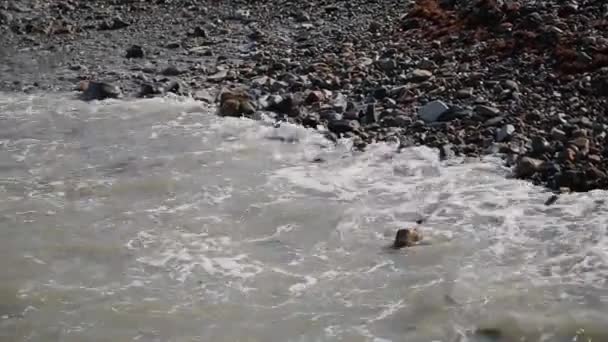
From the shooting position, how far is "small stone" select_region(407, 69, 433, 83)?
30.1 feet

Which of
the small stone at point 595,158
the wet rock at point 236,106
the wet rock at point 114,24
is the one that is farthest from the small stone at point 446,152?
the wet rock at point 114,24

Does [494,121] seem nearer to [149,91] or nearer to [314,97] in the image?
[314,97]

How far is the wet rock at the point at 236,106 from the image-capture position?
8.97 meters

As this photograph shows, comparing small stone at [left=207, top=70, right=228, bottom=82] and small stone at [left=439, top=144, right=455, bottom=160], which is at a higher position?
small stone at [left=439, top=144, right=455, bottom=160]

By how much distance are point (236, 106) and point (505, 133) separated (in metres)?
2.83

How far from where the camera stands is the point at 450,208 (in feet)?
22.0

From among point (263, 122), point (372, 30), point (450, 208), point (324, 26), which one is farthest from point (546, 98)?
point (324, 26)

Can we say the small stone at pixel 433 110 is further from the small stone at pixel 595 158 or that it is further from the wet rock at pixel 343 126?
the small stone at pixel 595 158

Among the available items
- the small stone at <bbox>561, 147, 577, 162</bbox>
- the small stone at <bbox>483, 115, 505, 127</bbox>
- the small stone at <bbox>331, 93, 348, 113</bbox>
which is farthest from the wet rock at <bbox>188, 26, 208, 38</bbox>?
the small stone at <bbox>561, 147, 577, 162</bbox>

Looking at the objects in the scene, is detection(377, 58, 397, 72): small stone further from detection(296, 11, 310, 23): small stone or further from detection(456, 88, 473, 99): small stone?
detection(296, 11, 310, 23): small stone

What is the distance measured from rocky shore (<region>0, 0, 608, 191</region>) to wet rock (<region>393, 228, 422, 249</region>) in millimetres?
1390

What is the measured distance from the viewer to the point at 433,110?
834 centimetres

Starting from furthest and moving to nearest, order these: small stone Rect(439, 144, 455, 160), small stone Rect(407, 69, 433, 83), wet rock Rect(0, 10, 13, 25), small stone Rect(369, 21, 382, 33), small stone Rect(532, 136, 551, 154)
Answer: wet rock Rect(0, 10, 13, 25), small stone Rect(369, 21, 382, 33), small stone Rect(407, 69, 433, 83), small stone Rect(439, 144, 455, 160), small stone Rect(532, 136, 551, 154)

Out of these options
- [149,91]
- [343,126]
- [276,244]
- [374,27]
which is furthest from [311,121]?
[374,27]
